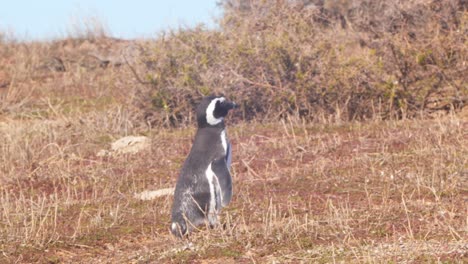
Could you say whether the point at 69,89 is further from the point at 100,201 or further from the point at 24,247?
the point at 24,247

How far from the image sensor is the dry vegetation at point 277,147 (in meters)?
6.16

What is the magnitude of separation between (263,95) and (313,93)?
0.75m

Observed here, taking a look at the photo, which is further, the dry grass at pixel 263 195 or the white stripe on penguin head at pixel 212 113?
the white stripe on penguin head at pixel 212 113

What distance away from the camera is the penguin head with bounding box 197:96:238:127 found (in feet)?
22.9

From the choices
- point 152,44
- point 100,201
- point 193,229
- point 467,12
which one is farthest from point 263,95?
point 193,229

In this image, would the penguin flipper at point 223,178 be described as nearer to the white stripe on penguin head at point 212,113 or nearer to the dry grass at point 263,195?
the dry grass at point 263,195

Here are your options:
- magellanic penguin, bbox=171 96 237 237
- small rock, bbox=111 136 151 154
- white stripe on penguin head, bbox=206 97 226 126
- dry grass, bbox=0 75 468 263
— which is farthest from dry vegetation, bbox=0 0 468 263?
white stripe on penguin head, bbox=206 97 226 126

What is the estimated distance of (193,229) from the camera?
22.0 feet

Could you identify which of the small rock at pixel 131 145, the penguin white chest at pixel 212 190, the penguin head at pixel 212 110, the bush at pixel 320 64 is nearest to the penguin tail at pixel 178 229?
the penguin white chest at pixel 212 190

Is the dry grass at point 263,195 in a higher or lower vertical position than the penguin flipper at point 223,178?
lower

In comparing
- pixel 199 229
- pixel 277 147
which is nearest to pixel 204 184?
pixel 199 229

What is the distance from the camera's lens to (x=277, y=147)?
441 inches

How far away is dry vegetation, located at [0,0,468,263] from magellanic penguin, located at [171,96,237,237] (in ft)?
0.55

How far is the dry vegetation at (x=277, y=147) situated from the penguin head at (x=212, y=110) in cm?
76
